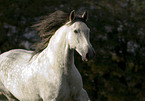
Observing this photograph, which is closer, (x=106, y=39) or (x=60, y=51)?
(x=60, y=51)

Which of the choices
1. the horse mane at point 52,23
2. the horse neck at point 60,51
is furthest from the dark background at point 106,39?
the horse neck at point 60,51

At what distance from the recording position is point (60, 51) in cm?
163

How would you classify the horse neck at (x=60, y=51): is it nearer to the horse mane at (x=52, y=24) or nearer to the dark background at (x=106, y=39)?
the horse mane at (x=52, y=24)

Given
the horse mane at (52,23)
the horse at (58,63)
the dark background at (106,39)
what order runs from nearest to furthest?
the horse at (58,63) → the horse mane at (52,23) → the dark background at (106,39)

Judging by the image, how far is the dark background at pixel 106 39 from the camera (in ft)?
15.8

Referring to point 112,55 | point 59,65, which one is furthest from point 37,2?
point 59,65

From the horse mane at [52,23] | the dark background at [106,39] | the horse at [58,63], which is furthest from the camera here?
the dark background at [106,39]

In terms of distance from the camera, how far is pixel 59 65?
1.66m

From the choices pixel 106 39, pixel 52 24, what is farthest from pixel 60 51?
pixel 106 39

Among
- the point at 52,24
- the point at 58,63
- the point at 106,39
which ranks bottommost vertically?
the point at 106,39

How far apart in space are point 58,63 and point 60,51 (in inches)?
4.8

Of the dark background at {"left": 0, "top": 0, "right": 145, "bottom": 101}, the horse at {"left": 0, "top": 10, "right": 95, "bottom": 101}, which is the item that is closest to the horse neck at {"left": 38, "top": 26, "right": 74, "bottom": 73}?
the horse at {"left": 0, "top": 10, "right": 95, "bottom": 101}

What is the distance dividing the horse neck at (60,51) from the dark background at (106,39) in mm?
2791

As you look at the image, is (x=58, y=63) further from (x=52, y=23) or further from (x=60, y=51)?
(x=52, y=23)
